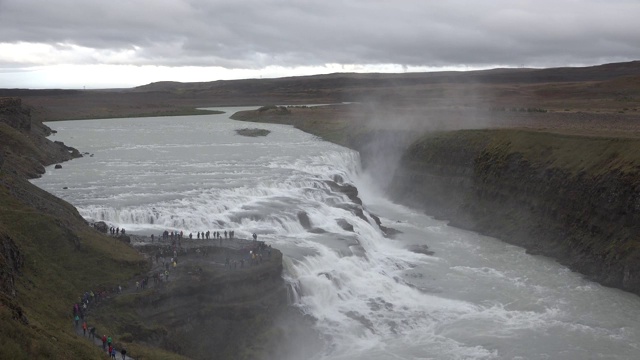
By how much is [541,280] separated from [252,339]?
18.7 m

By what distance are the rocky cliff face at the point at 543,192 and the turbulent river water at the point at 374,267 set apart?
1.40 meters

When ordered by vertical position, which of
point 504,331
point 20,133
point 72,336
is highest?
point 20,133

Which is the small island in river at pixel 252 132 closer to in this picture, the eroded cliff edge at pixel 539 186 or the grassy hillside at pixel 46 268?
the eroded cliff edge at pixel 539 186

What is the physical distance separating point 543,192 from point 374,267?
14.6 m

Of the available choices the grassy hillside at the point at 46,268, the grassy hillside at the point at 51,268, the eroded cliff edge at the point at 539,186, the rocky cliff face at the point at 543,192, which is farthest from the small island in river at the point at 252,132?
the grassy hillside at the point at 51,268

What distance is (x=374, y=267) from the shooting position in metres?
38.3

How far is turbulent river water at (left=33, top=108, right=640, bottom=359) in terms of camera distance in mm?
29656

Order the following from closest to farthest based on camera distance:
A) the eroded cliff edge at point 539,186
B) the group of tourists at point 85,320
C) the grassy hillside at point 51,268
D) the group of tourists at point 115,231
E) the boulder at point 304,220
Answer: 1. the grassy hillside at point 51,268
2. the group of tourists at point 85,320
3. the group of tourists at point 115,231
4. the eroded cliff edge at point 539,186
5. the boulder at point 304,220

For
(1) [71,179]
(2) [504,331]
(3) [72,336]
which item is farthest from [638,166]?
(1) [71,179]

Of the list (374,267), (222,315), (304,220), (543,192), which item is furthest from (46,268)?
(543,192)

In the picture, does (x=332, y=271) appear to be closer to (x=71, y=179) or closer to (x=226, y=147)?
(x=71, y=179)

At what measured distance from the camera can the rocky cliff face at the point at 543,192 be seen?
3744 centimetres

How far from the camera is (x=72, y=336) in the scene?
69.6ft

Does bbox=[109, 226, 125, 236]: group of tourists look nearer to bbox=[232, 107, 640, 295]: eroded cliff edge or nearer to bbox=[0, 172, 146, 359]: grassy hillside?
bbox=[0, 172, 146, 359]: grassy hillside
